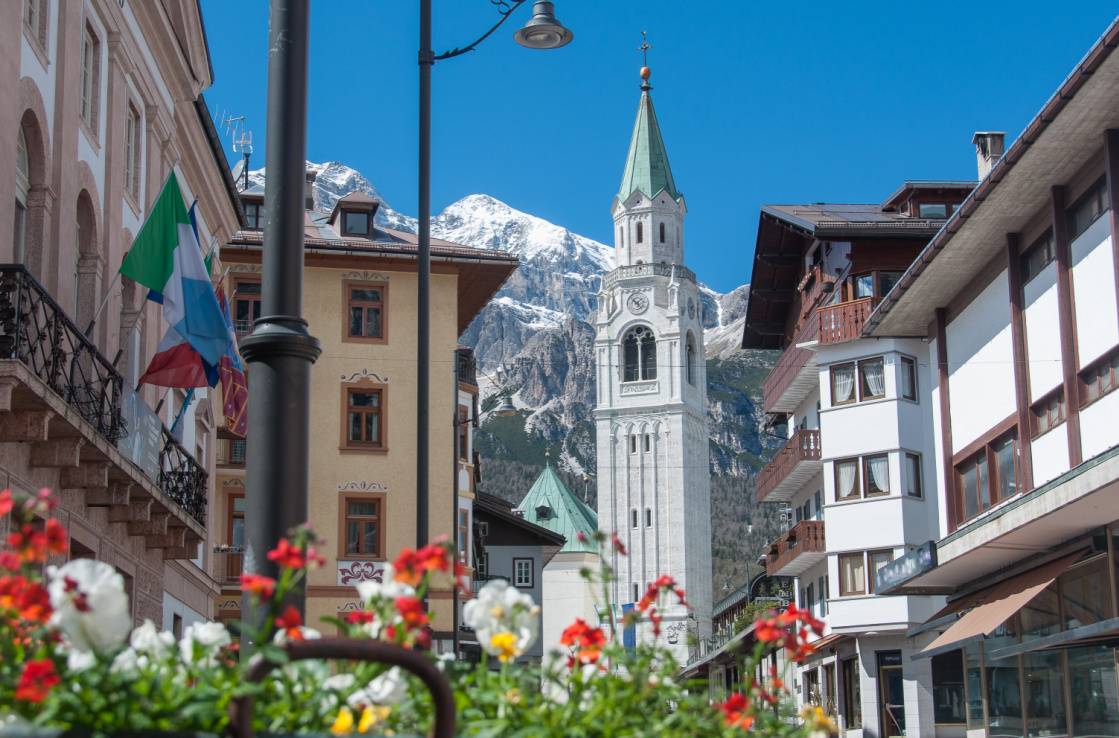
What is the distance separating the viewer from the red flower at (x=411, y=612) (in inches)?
160

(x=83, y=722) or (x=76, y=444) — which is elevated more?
(x=76, y=444)

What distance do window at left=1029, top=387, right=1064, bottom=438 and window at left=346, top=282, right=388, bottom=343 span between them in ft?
78.4

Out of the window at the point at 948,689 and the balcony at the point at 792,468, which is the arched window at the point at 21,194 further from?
the balcony at the point at 792,468

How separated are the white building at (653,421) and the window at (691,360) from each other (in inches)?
3.4

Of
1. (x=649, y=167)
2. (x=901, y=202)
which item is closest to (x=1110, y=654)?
(x=901, y=202)

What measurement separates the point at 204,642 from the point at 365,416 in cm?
4261

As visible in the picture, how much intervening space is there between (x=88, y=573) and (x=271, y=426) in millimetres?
2452

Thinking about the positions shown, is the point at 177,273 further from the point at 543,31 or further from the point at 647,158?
the point at 647,158

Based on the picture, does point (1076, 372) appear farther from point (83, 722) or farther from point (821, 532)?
point (821, 532)

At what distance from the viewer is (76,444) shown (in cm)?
1741

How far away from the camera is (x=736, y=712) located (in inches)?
169

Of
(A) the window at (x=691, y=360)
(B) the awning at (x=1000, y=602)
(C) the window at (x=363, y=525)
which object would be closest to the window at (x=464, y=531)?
(C) the window at (x=363, y=525)

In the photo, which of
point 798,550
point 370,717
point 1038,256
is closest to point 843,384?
point 798,550

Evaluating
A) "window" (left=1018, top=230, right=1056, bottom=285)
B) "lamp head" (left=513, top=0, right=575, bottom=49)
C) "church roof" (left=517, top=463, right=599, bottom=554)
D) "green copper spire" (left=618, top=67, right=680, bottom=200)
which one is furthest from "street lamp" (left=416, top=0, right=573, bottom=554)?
"church roof" (left=517, top=463, right=599, bottom=554)
